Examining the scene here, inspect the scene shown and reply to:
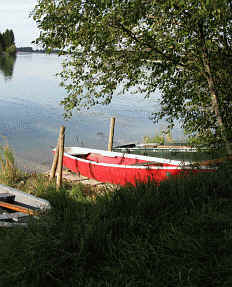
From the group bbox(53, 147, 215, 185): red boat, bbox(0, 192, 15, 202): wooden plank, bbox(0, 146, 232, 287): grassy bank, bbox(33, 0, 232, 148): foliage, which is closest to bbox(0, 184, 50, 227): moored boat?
bbox(0, 192, 15, 202): wooden plank

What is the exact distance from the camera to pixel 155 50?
7039 mm

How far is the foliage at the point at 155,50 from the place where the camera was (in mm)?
6457

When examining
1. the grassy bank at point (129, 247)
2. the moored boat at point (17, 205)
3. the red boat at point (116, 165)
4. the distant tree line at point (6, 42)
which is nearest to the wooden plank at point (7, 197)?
the moored boat at point (17, 205)

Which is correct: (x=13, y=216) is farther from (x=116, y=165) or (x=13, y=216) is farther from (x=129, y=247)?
(x=116, y=165)

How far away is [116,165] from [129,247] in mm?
7252

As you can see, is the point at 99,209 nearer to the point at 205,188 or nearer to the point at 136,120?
the point at 205,188

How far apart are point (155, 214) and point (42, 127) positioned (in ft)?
61.6

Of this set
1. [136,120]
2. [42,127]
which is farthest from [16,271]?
[136,120]

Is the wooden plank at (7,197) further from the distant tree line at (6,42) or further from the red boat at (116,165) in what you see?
the distant tree line at (6,42)

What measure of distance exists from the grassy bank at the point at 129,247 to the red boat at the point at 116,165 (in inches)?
190

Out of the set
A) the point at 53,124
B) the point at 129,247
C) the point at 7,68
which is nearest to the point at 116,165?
the point at 129,247

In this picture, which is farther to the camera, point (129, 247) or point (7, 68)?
point (7, 68)

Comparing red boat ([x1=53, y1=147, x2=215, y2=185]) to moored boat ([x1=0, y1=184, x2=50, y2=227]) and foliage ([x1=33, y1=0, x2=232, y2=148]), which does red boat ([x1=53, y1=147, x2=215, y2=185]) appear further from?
moored boat ([x1=0, y1=184, x2=50, y2=227])

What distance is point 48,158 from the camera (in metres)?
16.4
